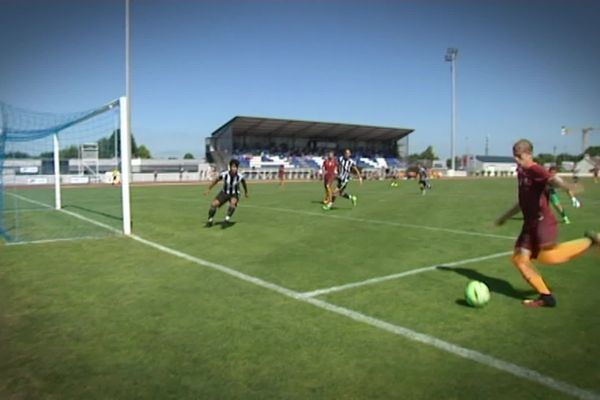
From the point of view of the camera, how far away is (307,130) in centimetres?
7012

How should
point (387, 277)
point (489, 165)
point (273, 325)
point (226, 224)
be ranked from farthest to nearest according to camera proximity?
point (489, 165) < point (226, 224) < point (387, 277) < point (273, 325)

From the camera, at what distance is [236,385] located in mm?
3506

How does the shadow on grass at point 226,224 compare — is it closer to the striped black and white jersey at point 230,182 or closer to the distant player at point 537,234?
the striped black and white jersey at point 230,182

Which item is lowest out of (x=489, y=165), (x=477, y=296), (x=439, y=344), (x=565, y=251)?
(x=439, y=344)

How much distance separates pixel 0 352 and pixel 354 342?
10.3 feet

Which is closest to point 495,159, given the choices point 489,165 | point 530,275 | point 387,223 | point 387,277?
point 489,165

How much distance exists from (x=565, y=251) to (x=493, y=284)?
1217 mm

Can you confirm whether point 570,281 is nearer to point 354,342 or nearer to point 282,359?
point 354,342

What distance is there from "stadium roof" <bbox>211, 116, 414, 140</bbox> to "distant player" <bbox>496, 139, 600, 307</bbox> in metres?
57.1

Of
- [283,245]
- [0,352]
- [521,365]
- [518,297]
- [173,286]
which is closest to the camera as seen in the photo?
[521,365]

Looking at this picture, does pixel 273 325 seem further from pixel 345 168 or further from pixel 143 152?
pixel 143 152

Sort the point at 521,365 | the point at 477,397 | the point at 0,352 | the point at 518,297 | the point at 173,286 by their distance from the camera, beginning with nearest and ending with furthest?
the point at 477,397
the point at 521,365
the point at 0,352
the point at 518,297
the point at 173,286

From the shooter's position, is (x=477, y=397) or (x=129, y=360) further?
(x=129, y=360)

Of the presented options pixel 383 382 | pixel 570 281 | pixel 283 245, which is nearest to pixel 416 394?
pixel 383 382
